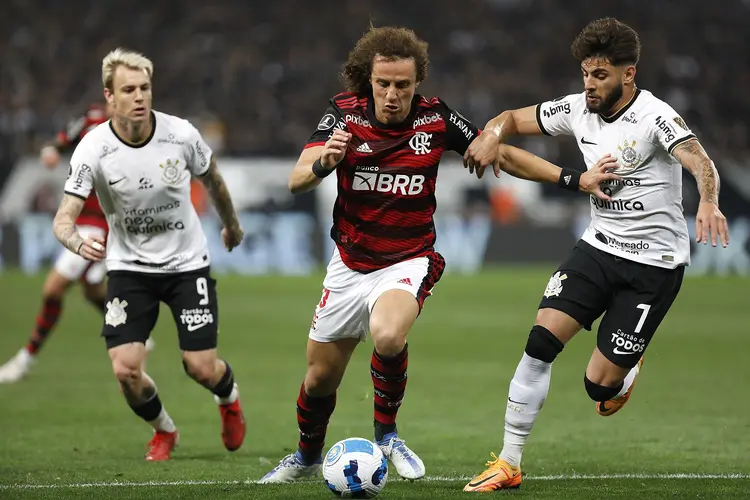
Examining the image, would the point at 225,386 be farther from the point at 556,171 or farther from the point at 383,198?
the point at 556,171

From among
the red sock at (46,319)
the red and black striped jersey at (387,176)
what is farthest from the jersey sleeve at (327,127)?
the red sock at (46,319)

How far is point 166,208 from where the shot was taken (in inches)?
288

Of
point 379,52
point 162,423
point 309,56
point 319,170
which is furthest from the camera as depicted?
point 309,56

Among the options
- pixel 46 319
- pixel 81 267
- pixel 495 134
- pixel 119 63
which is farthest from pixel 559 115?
pixel 46 319

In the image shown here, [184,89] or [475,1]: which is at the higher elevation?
[475,1]

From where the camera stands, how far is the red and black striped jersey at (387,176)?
20.0 feet

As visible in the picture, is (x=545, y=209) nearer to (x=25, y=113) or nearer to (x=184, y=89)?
(x=184, y=89)

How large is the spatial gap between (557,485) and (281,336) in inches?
366

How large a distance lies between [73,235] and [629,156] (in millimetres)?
3145

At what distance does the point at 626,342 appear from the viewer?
6258 mm

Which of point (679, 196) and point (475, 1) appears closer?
point (679, 196)

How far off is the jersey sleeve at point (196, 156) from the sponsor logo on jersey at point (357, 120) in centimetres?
145

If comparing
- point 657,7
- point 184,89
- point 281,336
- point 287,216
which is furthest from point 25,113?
point 657,7

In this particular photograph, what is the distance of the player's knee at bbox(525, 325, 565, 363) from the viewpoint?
5973 mm
